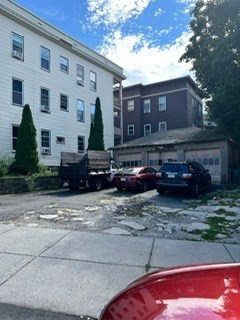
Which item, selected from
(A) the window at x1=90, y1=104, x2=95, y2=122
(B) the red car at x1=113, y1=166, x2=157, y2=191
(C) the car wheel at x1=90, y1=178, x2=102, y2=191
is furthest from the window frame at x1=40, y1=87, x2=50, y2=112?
(B) the red car at x1=113, y1=166, x2=157, y2=191

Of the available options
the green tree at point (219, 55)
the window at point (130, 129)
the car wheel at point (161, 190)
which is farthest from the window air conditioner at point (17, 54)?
the window at point (130, 129)

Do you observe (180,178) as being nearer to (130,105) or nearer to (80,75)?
(80,75)

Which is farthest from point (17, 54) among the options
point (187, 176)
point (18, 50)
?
point (187, 176)

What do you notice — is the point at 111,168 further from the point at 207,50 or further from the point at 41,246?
the point at 41,246

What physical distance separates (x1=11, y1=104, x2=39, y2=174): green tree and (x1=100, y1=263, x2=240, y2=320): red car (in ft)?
52.9

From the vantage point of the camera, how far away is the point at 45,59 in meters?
22.0

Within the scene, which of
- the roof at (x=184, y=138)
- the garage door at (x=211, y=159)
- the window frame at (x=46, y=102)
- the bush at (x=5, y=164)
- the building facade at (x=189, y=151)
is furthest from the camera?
the window frame at (x=46, y=102)

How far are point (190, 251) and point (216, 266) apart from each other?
3.24 m

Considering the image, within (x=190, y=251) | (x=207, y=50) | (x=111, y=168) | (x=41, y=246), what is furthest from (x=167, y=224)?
(x=207, y=50)

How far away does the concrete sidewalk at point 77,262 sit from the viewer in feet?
11.7

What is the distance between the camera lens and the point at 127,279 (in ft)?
13.5

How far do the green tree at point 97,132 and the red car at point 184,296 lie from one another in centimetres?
2204

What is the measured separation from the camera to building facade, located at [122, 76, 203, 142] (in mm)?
33281

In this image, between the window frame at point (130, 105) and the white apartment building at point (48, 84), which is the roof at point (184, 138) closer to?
the white apartment building at point (48, 84)
